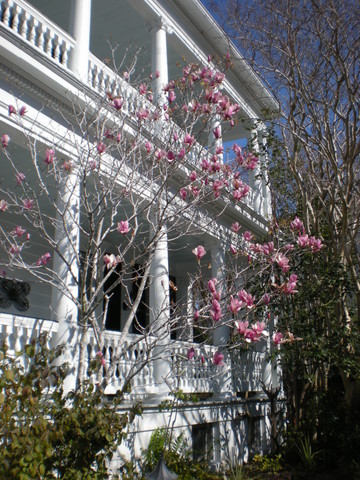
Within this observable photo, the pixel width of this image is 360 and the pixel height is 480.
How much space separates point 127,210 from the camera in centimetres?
959

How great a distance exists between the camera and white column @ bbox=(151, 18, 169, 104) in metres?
9.02

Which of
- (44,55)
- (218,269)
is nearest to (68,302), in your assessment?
(44,55)

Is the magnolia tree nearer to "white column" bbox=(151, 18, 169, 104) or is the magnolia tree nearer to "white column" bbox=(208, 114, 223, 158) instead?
"white column" bbox=(208, 114, 223, 158)

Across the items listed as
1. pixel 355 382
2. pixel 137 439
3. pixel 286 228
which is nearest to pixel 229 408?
pixel 355 382

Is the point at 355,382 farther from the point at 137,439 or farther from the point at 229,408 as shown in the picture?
the point at 137,439

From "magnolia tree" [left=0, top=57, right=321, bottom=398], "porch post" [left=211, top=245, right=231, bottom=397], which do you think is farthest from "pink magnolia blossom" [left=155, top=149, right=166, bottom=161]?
"porch post" [left=211, top=245, right=231, bottom=397]

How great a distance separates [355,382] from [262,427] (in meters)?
2.64

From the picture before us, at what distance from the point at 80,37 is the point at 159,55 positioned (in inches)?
87.2

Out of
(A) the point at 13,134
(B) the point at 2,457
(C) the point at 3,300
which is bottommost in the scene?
(B) the point at 2,457

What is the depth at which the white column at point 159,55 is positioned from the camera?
902 cm

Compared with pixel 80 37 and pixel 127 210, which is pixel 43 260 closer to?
pixel 80 37

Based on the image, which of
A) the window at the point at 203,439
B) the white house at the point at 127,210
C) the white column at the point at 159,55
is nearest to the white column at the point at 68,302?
the white house at the point at 127,210

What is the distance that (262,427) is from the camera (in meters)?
10.4

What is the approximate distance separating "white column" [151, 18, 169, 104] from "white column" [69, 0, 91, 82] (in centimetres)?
163
